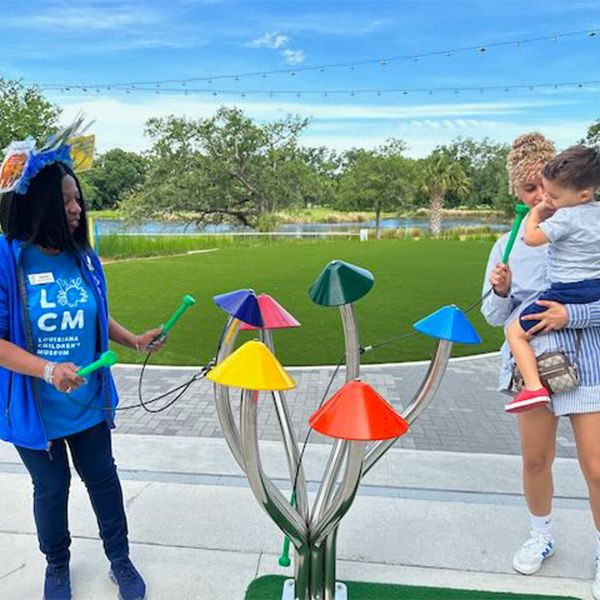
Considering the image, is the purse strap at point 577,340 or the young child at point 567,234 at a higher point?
the young child at point 567,234

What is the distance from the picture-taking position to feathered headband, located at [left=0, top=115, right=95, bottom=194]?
5.44 ft

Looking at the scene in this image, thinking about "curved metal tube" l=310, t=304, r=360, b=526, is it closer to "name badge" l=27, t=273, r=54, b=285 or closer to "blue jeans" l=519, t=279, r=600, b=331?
"blue jeans" l=519, t=279, r=600, b=331

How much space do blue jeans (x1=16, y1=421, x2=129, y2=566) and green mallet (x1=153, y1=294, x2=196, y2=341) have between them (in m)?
0.36

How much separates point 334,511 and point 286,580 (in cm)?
52

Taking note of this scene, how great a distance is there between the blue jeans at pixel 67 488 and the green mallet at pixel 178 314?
0.36 m

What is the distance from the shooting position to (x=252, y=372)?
1.48 meters

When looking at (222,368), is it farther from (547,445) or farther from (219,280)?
(219,280)

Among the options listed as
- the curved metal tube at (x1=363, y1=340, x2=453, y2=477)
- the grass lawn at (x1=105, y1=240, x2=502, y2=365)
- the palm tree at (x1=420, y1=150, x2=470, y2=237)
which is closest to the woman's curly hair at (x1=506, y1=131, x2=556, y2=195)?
the curved metal tube at (x1=363, y1=340, x2=453, y2=477)

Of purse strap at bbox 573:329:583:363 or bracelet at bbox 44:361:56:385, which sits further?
purse strap at bbox 573:329:583:363

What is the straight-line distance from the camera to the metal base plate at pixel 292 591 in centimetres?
201

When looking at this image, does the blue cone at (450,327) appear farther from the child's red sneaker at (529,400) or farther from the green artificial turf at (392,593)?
the green artificial turf at (392,593)

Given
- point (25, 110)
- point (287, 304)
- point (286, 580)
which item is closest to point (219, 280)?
point (287, 304)

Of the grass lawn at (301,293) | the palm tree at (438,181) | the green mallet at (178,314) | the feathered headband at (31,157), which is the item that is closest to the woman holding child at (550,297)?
the green mallet at (178,314)

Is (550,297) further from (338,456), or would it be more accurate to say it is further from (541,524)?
(541,524)
